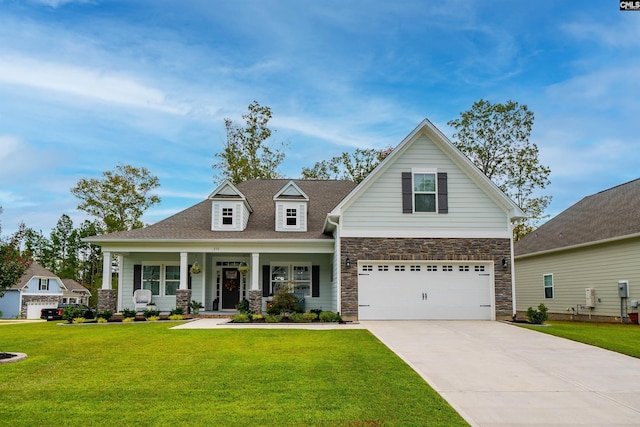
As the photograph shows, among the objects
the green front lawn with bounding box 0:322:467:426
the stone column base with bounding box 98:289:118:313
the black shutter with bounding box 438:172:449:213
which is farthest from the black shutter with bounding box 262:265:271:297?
the green front lawn with bounding box 0:322:467:426

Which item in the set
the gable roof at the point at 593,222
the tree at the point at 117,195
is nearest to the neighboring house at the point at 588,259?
the gable roof at the point at 593,222

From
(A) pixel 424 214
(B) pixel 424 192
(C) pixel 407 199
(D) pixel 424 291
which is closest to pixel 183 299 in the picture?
(D) pixel 424 291

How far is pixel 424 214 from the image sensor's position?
61.8 ft

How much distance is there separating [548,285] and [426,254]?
32.4ft

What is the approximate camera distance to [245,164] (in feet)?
117

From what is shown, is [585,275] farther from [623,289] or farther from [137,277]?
[137,277]

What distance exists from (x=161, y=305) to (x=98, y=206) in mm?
22779

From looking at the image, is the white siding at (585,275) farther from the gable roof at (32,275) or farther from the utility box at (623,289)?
the gable roof at (32,275)

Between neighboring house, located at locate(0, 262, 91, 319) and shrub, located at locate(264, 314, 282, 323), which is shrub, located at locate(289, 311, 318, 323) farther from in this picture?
neighboring house, located at locate(0, 262, 91, 319)

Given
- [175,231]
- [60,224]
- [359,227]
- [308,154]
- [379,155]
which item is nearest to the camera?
[359,227]

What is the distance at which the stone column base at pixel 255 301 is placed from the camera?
20.3 m

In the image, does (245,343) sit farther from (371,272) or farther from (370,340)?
(371,272)

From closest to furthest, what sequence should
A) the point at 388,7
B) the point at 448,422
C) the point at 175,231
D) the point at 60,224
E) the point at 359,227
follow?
the point at 448,422, the point at 388,7, the point at 359,227, the point at 175,231, the point at 60,224

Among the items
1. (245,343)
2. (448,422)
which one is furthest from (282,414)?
(245,343)
